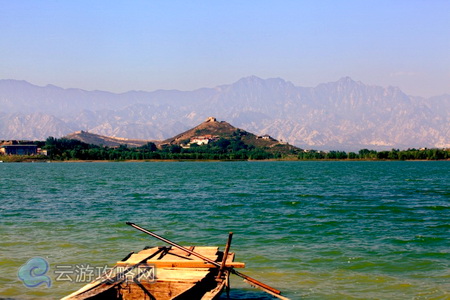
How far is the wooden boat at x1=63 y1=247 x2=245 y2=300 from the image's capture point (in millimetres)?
15867

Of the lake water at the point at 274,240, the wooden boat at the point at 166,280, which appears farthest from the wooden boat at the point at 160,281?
the lake water at the point at 274,240

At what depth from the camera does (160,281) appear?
16.4 meters

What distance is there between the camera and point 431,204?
5256 centimetres

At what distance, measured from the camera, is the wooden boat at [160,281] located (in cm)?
1587

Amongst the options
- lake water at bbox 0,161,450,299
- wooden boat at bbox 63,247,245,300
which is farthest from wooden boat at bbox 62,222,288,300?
lake water at bbox 0,161,450,299

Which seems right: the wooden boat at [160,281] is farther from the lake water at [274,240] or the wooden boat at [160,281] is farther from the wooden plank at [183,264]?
the lake water at [274,240]

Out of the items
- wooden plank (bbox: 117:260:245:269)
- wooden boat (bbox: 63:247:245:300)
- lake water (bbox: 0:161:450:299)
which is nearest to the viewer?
wooden boat (bbox: 63:247:245:300)

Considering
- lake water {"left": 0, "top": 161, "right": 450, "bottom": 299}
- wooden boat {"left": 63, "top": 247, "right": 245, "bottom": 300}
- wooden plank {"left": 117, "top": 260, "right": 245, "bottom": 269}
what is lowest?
lake water {"left": 0, "top": 161, "right": 450, "bottom": 299}

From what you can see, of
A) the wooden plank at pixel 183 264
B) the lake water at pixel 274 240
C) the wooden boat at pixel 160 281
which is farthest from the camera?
the lake water at pixel 274 240

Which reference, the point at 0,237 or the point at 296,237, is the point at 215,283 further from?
the point at 0,237

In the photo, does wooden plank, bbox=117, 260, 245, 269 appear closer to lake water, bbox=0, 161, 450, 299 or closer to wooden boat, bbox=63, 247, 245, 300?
wooden boat, bbox=63, 247, 245, 300

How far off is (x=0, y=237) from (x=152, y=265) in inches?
707

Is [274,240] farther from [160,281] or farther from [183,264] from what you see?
[160,281]

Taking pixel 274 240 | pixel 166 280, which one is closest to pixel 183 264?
pixel 166 280
